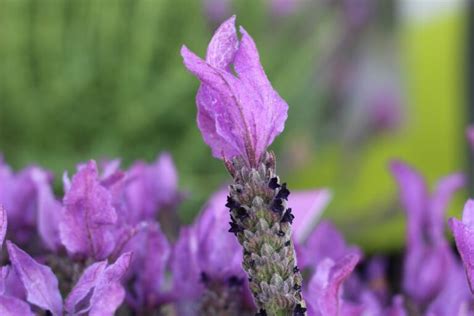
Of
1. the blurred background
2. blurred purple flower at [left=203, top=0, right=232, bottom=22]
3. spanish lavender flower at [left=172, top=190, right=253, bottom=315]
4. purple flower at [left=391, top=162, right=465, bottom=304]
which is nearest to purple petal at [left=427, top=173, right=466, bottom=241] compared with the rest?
purple flower at [left=391, top=162, right=465, bottom=304]

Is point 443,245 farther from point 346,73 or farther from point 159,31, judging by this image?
point 346,73

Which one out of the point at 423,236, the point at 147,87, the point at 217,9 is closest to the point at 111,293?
the point at 423,236

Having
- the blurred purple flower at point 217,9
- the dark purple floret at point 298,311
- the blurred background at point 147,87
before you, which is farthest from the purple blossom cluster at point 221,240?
the blurred purple flower at point 217,9

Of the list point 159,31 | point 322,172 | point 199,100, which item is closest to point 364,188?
point 322,172

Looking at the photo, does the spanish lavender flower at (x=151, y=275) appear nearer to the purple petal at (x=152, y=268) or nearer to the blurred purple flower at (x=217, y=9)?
the purple petal at (x=152, y=268)

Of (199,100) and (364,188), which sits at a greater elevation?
(364,188)

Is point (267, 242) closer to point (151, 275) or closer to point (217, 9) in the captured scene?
point (151, 275)

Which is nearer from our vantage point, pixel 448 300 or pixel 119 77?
pixel 448 300
